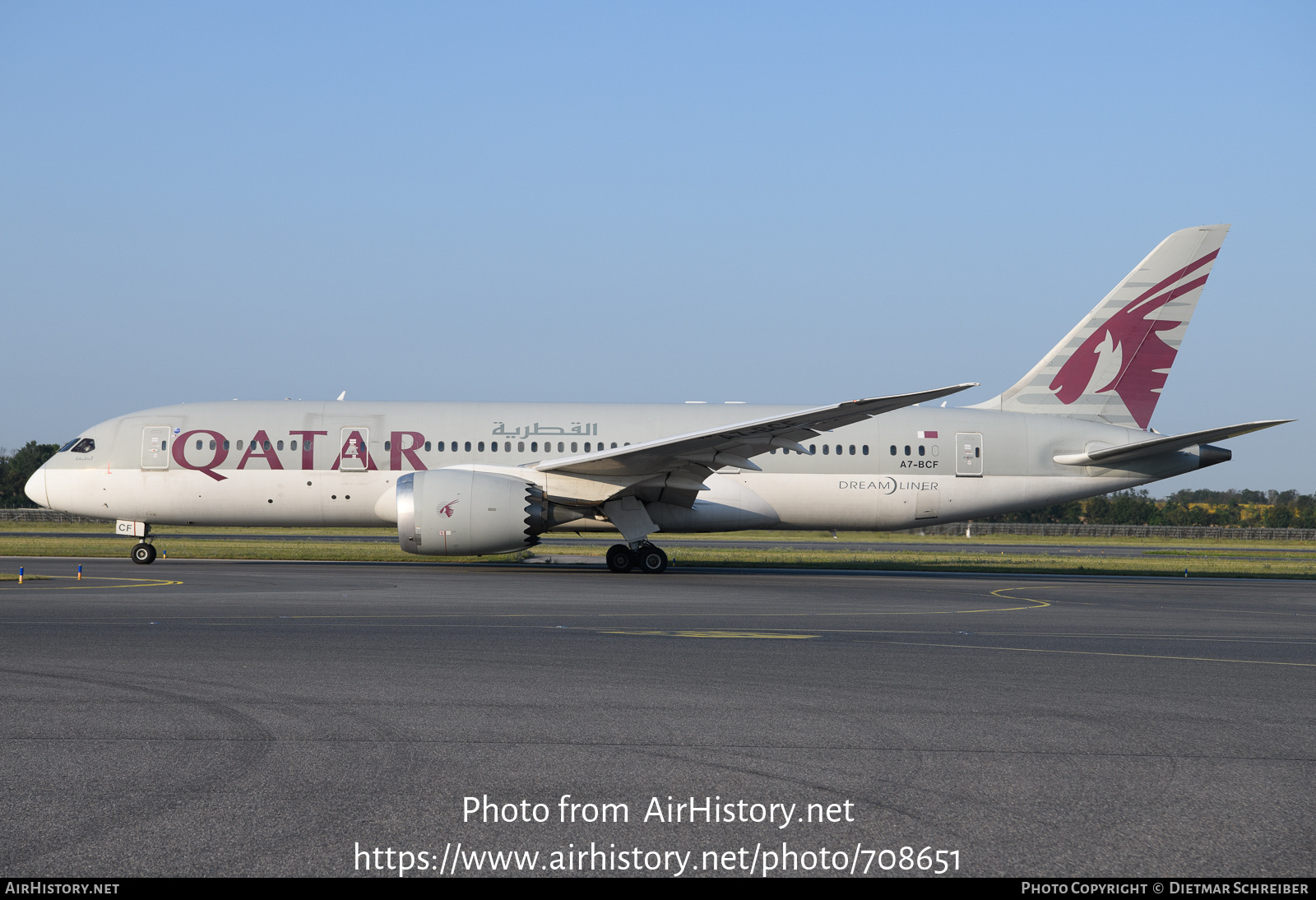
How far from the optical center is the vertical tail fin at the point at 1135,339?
2520 centimetres

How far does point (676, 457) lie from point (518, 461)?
15.2ft

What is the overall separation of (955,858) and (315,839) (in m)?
2.73

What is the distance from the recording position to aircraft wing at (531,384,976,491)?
62.5ft

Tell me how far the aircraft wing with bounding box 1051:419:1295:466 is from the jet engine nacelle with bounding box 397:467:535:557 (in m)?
13.5

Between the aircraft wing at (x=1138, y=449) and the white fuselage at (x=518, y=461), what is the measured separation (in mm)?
243

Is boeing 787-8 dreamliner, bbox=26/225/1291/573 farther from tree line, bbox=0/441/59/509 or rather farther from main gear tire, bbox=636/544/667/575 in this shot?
tree line, bbox=0/441/59/509

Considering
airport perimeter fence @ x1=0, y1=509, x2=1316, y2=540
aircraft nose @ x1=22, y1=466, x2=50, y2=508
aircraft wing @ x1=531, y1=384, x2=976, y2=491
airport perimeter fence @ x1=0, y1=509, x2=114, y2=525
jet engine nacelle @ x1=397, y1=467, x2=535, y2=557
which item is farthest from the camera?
airport perimeter fence @ x1=0, y1=509, x2=1316, y2=540

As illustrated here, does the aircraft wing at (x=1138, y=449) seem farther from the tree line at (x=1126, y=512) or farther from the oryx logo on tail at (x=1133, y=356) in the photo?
the tree line at (x=1126, y=512)

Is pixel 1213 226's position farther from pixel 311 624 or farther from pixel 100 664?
pixel 100 664

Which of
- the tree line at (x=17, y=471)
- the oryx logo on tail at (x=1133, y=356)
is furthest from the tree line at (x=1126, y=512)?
the oryx logo on tail at (x=1133, y=356)

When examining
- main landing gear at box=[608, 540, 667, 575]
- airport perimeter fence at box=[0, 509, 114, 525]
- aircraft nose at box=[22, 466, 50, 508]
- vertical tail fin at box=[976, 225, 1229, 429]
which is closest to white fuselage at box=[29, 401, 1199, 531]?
aircraft nose at box=[22, 466, 50, 508]

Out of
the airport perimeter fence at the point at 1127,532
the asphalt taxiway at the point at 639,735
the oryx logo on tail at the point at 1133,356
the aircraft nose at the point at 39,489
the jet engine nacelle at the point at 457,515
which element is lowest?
the airport perimeter fence at the point at 1127,532

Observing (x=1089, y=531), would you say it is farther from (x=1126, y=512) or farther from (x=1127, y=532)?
(x=1126, y=512)
